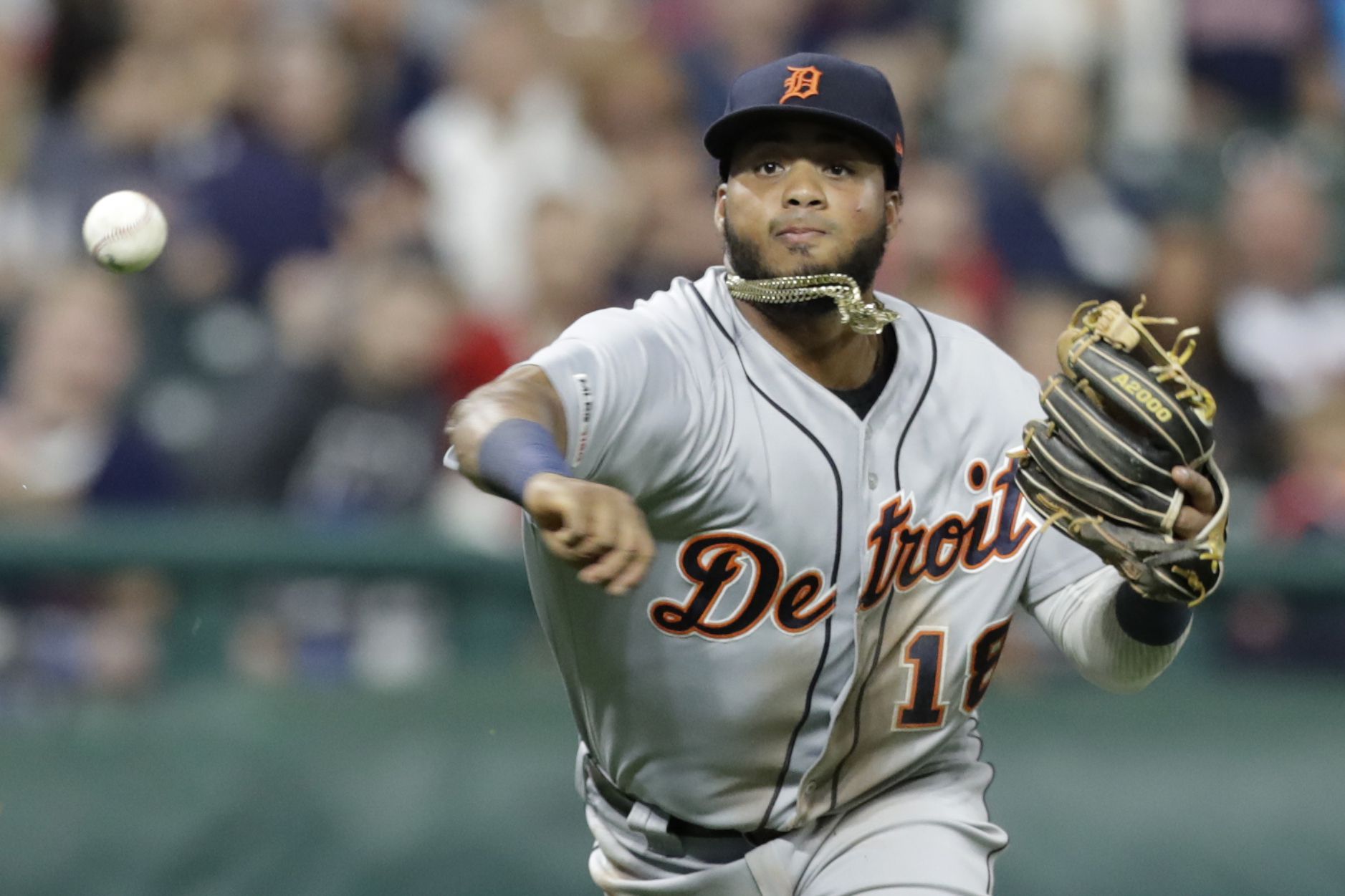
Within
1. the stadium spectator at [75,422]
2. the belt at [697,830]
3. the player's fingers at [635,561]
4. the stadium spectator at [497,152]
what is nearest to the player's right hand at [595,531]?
the player's fingers at [635,561]

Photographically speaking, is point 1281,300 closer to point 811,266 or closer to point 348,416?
point 348,416

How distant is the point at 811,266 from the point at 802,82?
0.31 meters

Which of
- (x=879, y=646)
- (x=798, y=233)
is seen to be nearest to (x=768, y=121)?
(x=798, y=233)

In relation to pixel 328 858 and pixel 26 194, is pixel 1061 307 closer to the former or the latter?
pixel 328 858

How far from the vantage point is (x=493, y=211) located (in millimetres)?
7285

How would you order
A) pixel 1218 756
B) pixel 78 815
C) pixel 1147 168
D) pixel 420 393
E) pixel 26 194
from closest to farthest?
pixel 78 815
pixel 1218 756
pixel 420 393
pixel 26 194
pixel 1147 168

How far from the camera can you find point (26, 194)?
6926 millimetres

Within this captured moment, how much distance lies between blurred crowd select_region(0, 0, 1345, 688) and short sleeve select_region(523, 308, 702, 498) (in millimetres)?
2898

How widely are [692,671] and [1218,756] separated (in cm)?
300

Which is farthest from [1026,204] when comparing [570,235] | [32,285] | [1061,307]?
[32,285]

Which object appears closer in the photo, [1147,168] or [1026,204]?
[1026,204]

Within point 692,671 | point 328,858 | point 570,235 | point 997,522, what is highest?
point 570,235

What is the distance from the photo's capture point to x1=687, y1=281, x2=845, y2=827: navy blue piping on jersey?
11.0 ft

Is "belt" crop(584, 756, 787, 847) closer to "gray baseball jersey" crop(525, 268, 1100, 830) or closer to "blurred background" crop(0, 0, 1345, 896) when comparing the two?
"gray baseball jersey" crop(525, 268, 1100, 830)
